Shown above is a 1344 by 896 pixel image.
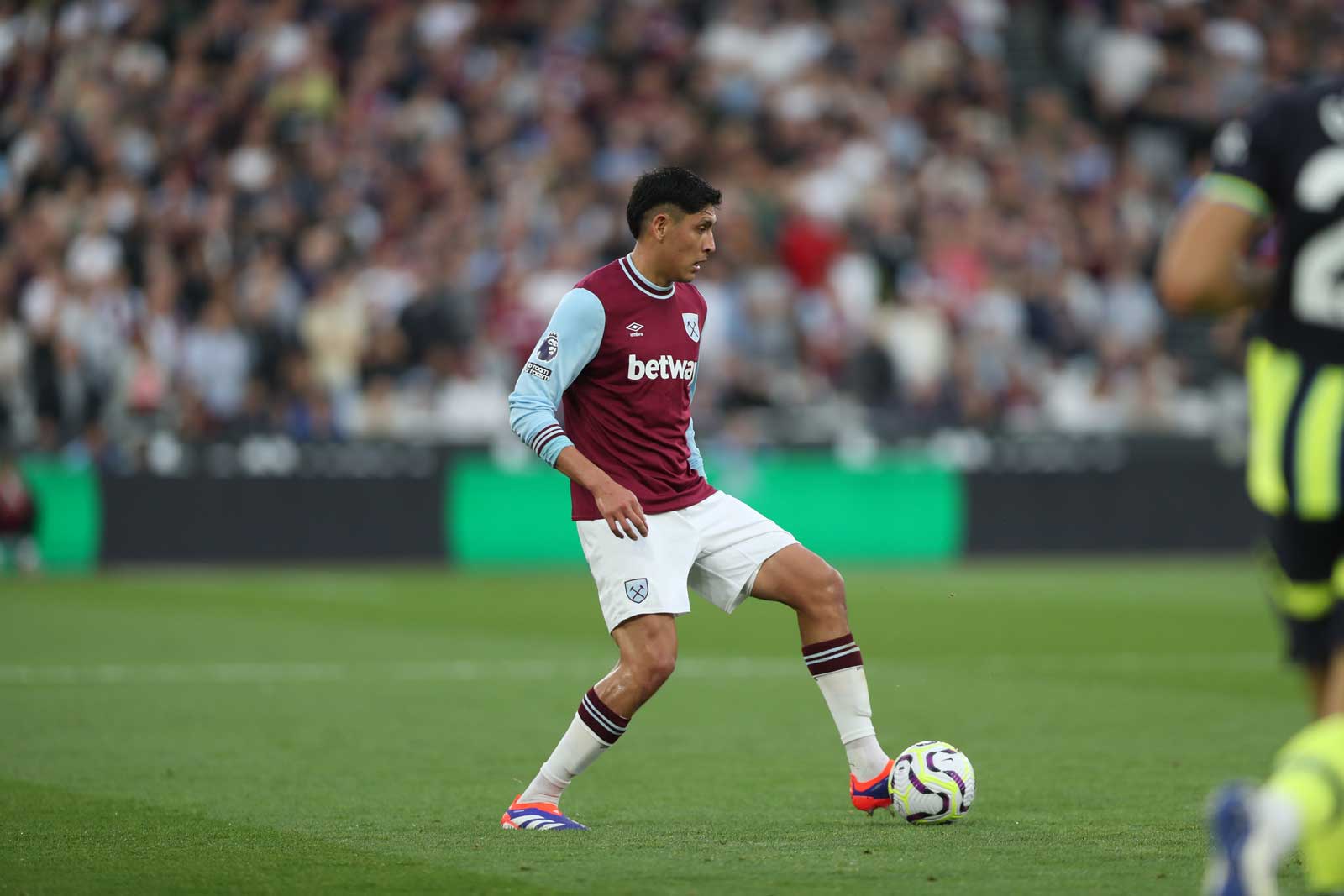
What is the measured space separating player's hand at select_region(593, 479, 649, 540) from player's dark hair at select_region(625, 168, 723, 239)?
100 centimetres

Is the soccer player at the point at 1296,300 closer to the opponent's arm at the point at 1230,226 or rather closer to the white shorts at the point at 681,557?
the opponent's arm at the point at 1230,226

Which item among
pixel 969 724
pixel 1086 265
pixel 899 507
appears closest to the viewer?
pixel 969 724

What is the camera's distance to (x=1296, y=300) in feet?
14.3

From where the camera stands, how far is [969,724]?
9953 millimetres

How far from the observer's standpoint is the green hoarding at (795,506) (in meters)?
20.9

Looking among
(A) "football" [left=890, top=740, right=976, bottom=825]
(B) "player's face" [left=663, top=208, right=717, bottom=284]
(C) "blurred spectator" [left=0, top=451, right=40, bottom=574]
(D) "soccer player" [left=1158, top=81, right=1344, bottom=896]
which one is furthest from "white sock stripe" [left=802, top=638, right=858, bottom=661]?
(C) "blurred spectator" [left=0, top=451, right=40, bottom=574]

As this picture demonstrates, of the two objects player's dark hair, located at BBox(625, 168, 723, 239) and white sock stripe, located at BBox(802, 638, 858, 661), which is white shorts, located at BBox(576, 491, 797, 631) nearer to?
white sock stripe, located at BBox(802, 638, 858, 661)

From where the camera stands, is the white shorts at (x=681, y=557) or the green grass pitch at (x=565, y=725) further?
the white shorts at (x=681, y=557)

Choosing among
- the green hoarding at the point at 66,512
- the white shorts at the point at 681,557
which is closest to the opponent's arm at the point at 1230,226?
the white shorts at the point at 681,557

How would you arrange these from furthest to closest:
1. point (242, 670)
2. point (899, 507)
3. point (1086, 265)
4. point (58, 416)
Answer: point (1086, 265) → point (899, 507) → point (58, 416) → point (242, 670)

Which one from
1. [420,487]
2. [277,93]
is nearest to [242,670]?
[420,487]

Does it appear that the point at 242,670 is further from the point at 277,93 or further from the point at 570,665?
the point at 277,93

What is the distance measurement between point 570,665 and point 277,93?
12.0 metres

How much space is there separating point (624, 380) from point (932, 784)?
5.92 ft
